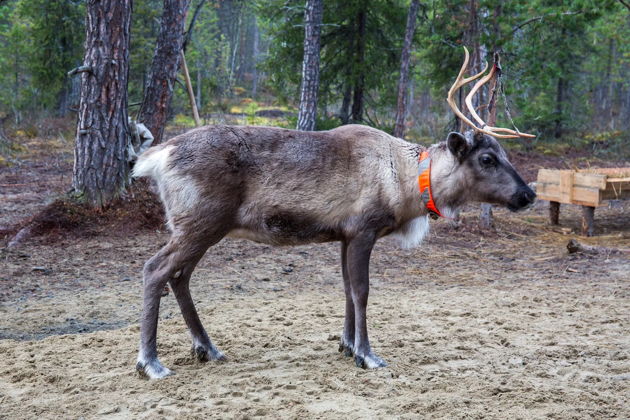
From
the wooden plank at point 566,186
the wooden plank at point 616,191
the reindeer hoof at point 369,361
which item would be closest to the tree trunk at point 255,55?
the wooden plank at point 566,186

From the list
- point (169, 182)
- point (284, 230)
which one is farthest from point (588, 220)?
point (169, 182)

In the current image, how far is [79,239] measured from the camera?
888cm

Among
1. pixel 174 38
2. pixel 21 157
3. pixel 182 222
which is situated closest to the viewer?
pixel 182 222

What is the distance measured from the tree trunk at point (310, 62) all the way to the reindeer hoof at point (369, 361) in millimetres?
8792

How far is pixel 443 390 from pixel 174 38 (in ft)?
28.0

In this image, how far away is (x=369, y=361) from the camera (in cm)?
503

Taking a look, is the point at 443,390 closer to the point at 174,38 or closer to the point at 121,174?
the point at 121,174

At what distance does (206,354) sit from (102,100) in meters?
5.44

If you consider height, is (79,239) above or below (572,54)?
below

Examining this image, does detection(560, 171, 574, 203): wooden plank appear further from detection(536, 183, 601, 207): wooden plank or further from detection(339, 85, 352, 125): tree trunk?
detection(339, 85, 352, 125): tree trunk

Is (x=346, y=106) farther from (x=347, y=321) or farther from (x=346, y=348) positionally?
(x=346, y=348)

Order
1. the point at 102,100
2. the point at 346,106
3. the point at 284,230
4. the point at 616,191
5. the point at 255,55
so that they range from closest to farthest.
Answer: the point at 284,230 < the point at 102,100 < the point at 616,191 < the point at 346,106 < the point at 255,55

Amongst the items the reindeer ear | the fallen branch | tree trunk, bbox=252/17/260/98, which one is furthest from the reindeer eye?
tree trunk, bbox=252/17/260/98

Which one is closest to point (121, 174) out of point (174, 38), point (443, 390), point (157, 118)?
point (157, 118)
